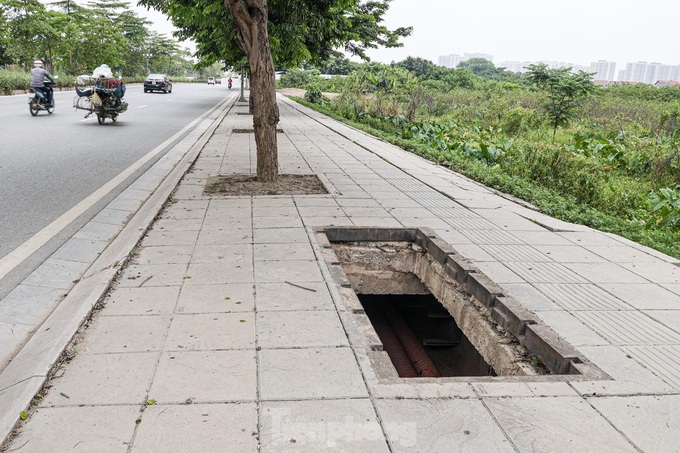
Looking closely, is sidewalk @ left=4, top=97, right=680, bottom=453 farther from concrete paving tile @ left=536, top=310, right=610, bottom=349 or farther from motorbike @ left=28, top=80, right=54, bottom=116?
motorbike @ left=28, top=80, right=54, bottom=116

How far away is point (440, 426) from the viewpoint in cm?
220

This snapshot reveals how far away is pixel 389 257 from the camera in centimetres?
495

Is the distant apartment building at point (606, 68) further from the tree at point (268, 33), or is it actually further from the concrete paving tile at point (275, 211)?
the concrete paving tile at point (275, 211)

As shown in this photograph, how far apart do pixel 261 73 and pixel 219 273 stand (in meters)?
3.64

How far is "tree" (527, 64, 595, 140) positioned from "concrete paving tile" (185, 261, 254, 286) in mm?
15255

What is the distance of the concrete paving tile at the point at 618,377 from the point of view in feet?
8.49

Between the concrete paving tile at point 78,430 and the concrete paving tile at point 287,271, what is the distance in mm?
1627

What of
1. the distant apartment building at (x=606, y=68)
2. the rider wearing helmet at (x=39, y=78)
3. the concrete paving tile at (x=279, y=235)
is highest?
the distant apartment building at (x=606, y=68)

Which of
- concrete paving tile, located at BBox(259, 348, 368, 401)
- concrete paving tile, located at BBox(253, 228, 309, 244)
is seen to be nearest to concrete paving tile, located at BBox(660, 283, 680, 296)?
concrete paving tile, located at BBox(259, 348, 368, 401)

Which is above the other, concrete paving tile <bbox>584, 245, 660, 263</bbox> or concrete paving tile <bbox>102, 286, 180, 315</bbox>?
concrete paving tile <bbox>102, 286, 180, 315</bbox>

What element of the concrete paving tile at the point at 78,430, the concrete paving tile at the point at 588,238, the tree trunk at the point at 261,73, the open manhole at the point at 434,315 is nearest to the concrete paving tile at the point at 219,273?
the open manhole at the point at 434,315

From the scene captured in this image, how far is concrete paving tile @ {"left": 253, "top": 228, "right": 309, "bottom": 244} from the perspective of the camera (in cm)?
466

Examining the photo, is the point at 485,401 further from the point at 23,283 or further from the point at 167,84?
the point at 167,84

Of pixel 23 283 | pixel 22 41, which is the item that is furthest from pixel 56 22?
Answer: pixel 23 283
